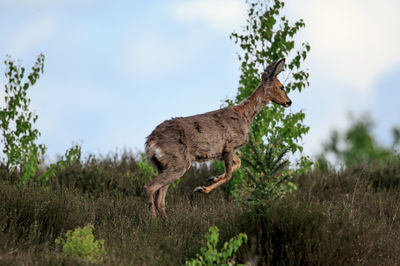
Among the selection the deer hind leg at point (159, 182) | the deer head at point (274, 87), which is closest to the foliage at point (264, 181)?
the deer hind leg at point (159, 182)

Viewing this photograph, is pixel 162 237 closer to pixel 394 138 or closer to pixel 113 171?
pixel 113 171

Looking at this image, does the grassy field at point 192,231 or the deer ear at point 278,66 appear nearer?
the grassy field at point 192,231

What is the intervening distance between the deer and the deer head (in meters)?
0.02

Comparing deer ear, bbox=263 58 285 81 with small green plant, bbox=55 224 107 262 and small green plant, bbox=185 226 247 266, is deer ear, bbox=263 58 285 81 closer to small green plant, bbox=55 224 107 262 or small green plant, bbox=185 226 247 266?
small green plant, bbox=185 226 247 266

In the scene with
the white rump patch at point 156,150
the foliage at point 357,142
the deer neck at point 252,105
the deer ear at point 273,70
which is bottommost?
the white rump patch at point 156,150

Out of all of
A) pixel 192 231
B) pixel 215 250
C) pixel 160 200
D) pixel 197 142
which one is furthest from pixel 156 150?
pixel 215 250

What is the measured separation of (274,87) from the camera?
9719mm

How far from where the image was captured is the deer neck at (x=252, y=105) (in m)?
9.44

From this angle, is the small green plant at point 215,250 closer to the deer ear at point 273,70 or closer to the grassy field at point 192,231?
the grassy field at point 192,231

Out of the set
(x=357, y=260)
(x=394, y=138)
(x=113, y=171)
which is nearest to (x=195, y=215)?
(x=357, y=260)

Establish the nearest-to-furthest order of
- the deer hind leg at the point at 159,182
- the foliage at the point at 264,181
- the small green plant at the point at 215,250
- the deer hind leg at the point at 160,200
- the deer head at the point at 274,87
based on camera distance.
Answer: the small green plant at the point at 215,250, the foliage at the point at 264,181, the deer hind leg at the point at 159,182, the deer hind leg at the point at 160,200, the deer head at the point at 274,87

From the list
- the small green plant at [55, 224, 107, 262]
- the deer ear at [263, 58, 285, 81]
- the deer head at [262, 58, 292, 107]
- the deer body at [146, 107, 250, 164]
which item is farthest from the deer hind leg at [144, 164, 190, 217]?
the deer ear at [263, 58, 285, 81]

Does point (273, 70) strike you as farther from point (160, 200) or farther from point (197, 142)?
point (160, 200)

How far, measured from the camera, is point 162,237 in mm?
7215
